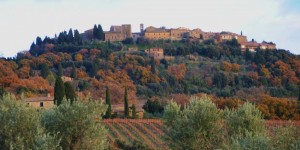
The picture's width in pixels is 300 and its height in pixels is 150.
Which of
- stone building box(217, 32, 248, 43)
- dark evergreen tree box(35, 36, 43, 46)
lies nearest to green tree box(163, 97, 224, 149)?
dark evergreen tree box(35, 36, 43, 46)

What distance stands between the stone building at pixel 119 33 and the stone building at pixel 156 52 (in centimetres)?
1434

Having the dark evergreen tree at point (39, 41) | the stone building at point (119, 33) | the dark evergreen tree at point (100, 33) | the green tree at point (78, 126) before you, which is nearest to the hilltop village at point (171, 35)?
the stone building at point (119, 33)

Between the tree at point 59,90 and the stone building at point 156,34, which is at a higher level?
the stone building at point 156,34

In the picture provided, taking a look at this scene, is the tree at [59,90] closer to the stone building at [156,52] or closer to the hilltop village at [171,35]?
the stone building at [156,52]

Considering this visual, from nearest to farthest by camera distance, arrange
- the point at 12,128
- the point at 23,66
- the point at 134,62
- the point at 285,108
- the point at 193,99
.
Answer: the point at 12,128 → the point at 193,99 → the point at 285,108 → the point at 23,66 → the point at 134,62

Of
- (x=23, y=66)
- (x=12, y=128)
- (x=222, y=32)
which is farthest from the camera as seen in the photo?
(x=222, y=32)

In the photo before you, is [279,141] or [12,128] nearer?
[279,141]

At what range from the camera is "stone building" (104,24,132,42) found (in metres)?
93.5

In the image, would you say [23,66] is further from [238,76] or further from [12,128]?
[12,128]

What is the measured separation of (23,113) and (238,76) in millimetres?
50900

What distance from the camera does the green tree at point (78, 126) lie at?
14.0 metres

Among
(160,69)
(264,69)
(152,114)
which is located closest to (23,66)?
(160,69)

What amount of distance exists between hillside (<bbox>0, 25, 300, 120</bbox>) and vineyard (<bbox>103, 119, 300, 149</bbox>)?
11.6 metres

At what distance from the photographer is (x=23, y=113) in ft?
46.0
